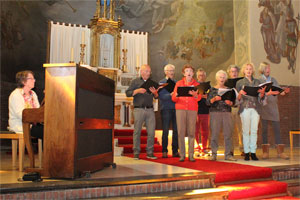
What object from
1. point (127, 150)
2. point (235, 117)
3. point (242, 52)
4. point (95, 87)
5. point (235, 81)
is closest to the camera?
point (95, 87)

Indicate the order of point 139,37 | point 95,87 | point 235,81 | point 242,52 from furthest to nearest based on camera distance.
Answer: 1. point 139,37
2. point 242,52
3. point 235,81
4. point 95,87

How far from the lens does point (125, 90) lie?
949cm

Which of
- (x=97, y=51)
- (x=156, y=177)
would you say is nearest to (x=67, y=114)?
(x=156, y=177)

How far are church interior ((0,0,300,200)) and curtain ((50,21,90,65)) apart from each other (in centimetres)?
3

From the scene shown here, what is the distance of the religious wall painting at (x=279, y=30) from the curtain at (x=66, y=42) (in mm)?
5690

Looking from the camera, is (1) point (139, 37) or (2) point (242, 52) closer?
(2) point (242, 52)

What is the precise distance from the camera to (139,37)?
10758mm

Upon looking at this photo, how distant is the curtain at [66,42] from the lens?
31.5ft

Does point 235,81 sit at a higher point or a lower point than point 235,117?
higher

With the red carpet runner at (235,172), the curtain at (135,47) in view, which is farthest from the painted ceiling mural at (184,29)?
the red carpet runner at (235,172)

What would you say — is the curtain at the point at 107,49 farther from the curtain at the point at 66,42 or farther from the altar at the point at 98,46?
the curtain at the point at 66,42

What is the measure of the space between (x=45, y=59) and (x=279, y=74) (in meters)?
7.58

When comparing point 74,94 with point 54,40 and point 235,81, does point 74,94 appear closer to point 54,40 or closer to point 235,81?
point 235,81

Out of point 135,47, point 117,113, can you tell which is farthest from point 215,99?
point 135,47
